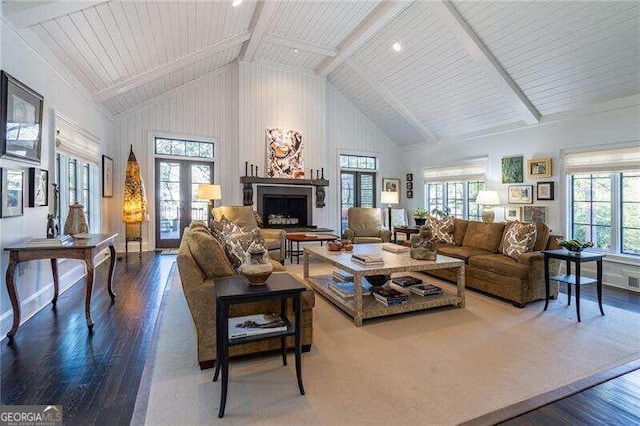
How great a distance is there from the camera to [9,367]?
223 centimetres

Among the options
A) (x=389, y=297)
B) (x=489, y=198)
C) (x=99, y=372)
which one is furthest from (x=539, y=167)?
(x=99, y=372)

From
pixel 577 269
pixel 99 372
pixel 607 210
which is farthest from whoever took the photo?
pixel 607 210

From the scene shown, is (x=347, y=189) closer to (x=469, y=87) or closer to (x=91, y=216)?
(x=469, y=87)

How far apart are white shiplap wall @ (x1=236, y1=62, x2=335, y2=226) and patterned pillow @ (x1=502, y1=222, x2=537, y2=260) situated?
460 centimetres

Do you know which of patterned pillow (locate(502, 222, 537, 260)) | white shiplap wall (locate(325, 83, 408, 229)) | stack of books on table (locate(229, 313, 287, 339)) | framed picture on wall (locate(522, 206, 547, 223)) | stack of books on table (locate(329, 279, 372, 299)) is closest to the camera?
stack of books on table (locate(229, 313, 287, 339))

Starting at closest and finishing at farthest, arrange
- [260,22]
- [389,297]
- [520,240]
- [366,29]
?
[389,297], [520,240], [260,22], [366,29]

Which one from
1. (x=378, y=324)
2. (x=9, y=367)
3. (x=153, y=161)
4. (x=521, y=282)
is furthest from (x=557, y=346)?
(x=153, y=161)

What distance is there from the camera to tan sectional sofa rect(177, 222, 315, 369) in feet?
7.46

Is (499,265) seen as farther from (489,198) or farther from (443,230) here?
(489,198)

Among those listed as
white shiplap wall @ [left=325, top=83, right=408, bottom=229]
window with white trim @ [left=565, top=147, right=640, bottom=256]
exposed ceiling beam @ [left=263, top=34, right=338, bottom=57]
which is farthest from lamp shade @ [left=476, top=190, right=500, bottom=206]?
exposed ceiling beam @ [left=263, top=34, right=338, bottom=57]

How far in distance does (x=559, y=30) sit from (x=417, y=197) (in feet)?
15.4

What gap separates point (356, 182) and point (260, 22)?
450 centimetres

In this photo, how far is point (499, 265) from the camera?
379cm

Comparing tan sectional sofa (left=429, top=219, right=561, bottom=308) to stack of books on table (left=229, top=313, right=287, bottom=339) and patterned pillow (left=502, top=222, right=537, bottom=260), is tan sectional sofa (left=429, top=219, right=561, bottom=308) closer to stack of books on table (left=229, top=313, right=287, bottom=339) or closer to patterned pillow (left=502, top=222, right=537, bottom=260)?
patterned pillow (left=502, top=222, right=537, bottom=260)
